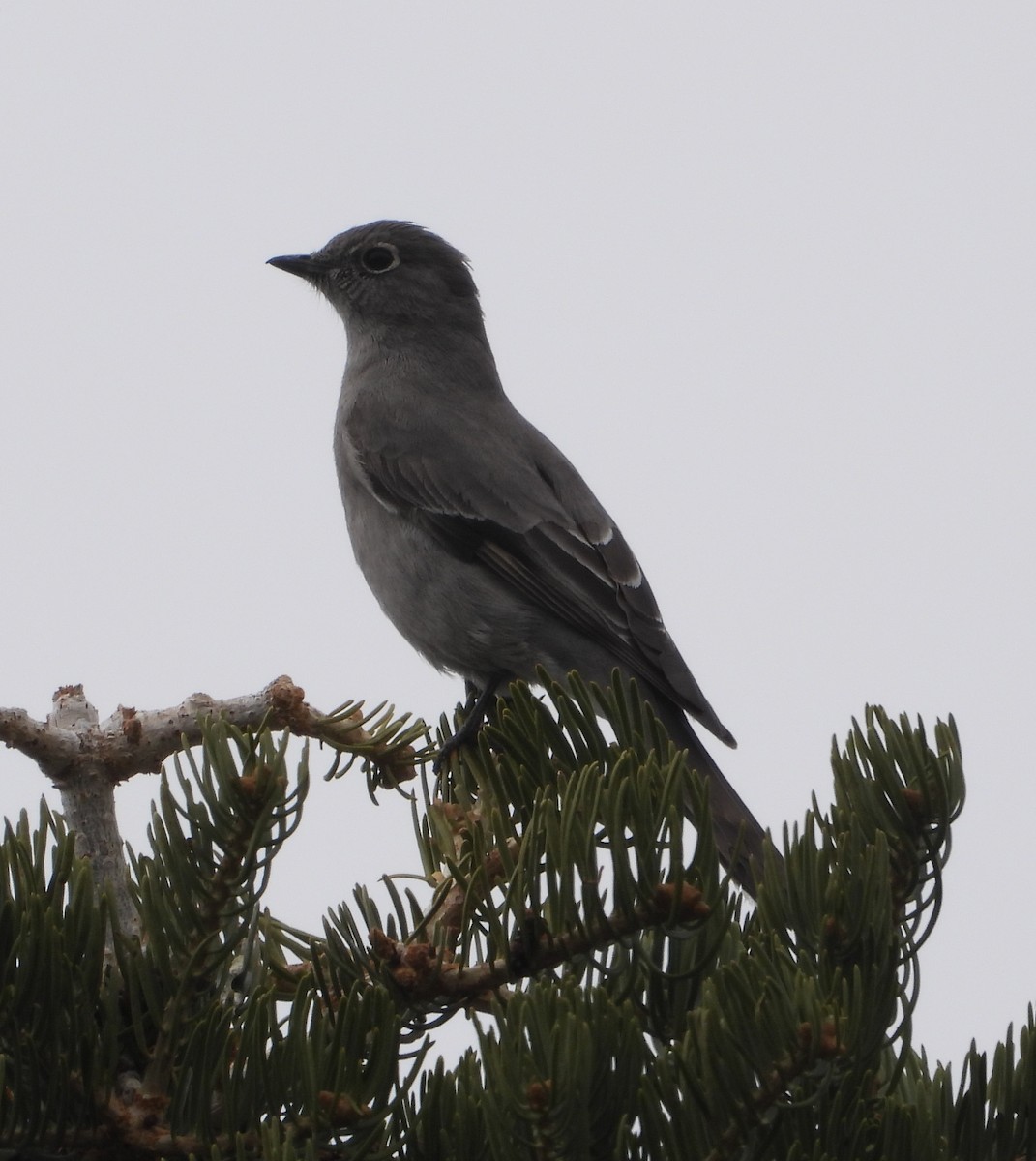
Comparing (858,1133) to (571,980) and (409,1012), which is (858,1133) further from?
(409,1012)

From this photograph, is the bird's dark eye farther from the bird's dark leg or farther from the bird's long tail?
the bird's long tail

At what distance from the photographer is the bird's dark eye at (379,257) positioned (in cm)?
787

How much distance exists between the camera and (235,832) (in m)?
1.97

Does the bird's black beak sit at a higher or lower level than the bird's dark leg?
higher

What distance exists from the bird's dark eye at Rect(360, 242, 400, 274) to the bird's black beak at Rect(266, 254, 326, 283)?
0.26 m

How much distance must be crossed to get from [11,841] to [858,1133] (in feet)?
4.11

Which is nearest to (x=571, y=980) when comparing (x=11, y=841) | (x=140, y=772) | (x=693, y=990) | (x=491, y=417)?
(x=693, y=990)

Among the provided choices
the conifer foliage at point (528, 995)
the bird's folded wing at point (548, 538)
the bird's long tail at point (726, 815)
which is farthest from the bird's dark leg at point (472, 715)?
the conifer foliage at point (528, 995)

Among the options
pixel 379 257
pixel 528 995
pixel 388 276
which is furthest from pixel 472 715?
pixel 379 257

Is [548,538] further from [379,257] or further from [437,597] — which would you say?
[379,257]

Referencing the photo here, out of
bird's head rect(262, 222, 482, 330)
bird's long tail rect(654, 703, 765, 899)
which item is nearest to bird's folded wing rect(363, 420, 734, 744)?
bird's long tail rect(654, 703, 765, 899)

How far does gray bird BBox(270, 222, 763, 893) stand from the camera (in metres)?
5.59

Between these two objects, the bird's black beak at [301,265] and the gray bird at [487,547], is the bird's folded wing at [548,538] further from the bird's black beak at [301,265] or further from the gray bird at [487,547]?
the bird's black beak at [301,265]

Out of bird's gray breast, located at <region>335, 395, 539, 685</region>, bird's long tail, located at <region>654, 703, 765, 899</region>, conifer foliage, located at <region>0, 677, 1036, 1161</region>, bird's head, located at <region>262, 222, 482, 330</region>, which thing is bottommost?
conifer foliage, located at <region>0, 677, 1036, 1161</region>
